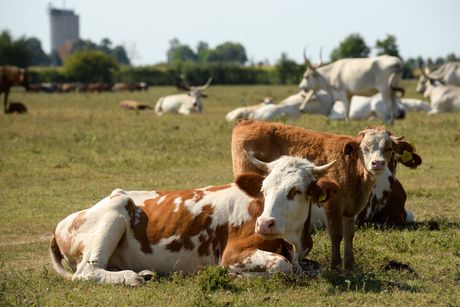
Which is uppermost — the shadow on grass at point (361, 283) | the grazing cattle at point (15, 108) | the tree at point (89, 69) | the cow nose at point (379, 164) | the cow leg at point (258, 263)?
the cow nose at point (379, 164)

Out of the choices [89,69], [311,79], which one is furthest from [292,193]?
[89,69]

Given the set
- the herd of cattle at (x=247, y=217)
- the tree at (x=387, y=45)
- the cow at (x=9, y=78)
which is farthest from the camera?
the tree at (x=387, y=45)

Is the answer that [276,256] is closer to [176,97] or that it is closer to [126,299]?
[126,299]

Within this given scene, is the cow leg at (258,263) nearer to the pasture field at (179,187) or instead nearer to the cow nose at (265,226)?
the pasture field at (179,187)

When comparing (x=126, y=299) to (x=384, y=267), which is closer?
(x=126, y=299)

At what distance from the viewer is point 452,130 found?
21.0 m

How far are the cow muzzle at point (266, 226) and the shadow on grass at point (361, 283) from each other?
744 millimetres

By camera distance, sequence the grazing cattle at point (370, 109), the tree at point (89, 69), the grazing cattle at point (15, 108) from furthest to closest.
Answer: the tree at point (89, 69) < the grazing cattle at point (15, 108) < the grazing cattle at point (370, 109)

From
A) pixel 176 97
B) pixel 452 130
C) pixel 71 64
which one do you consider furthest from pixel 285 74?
pixel 452 130

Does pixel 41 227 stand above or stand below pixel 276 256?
below

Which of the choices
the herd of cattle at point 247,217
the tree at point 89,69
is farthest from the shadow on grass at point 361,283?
the tree at point 89,69

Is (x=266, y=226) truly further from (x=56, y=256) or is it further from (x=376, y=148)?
(x=56, y=256)

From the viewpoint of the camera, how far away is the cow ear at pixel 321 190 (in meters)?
7.42

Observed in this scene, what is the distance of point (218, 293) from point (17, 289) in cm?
186
